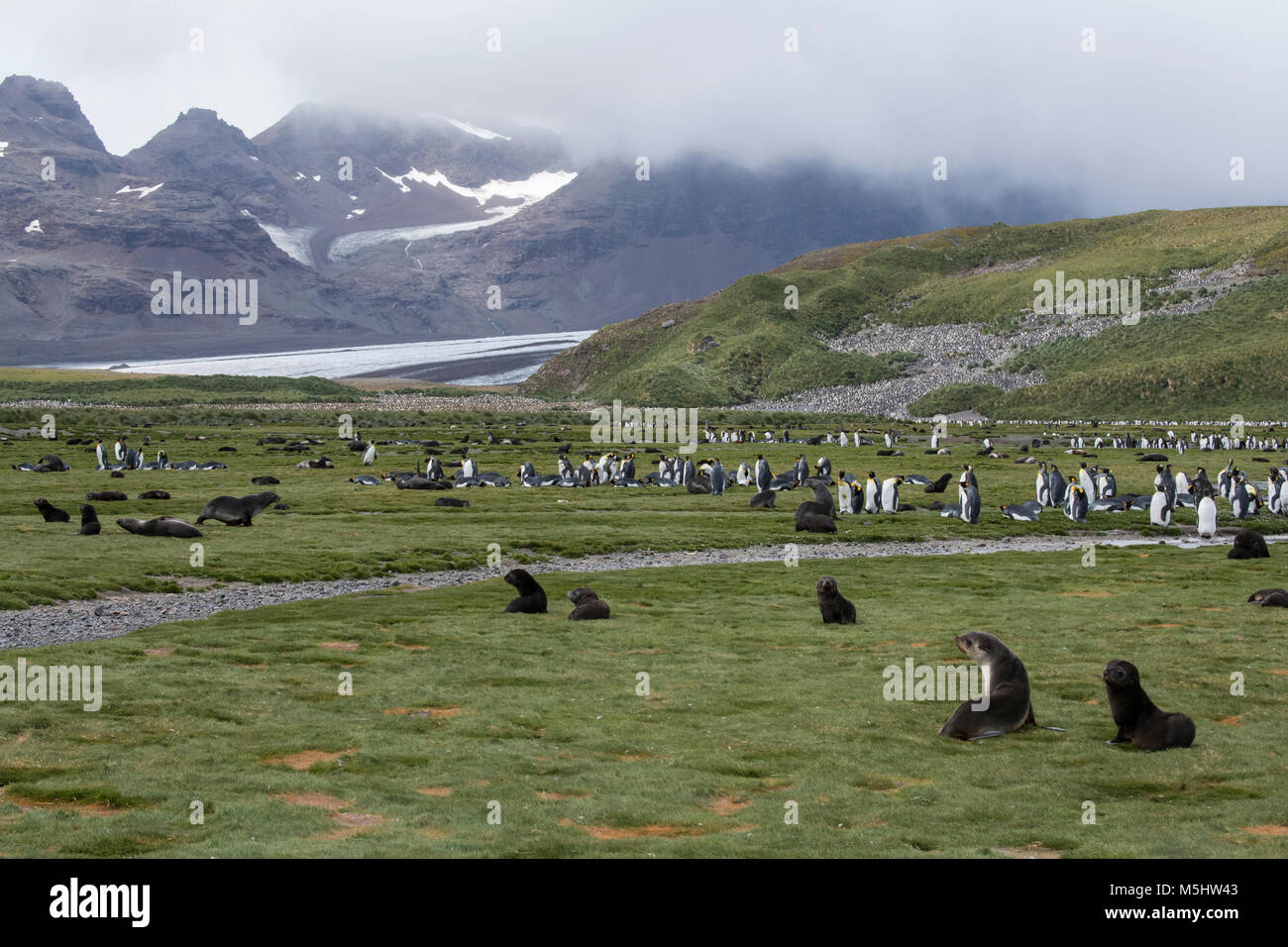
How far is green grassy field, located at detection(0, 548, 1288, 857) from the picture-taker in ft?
25.7

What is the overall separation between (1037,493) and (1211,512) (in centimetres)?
714

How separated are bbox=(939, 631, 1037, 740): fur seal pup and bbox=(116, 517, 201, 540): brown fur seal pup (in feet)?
65.0

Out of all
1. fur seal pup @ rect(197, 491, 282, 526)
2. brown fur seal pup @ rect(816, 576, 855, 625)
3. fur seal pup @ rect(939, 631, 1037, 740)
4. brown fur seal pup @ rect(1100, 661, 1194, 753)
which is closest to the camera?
brown fur seal pup @ rect(1100, 661, 1194, 753)

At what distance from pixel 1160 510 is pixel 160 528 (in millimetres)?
26912

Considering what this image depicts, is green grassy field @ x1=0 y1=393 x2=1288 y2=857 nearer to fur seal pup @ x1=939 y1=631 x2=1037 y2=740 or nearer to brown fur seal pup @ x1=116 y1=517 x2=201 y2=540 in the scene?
fur seal pup @ x1=939 y1=631 x2=1037 y2=740

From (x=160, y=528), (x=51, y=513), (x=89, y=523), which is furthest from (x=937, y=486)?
(x=51, y=513)

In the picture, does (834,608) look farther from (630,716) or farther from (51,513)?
(51,513)

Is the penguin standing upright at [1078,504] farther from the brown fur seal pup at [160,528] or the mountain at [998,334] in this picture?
the mountain at [998,334]

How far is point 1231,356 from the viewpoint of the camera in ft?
296

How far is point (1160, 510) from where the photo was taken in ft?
106

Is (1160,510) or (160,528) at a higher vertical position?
(160,528)

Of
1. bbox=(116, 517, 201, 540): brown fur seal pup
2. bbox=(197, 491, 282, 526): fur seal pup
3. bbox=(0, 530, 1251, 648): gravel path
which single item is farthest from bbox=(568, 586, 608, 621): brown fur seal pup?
bbox=(197, 491, 282, 526): fur seal pup

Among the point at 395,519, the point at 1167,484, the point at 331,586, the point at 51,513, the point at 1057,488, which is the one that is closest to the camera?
the point at 331,586
